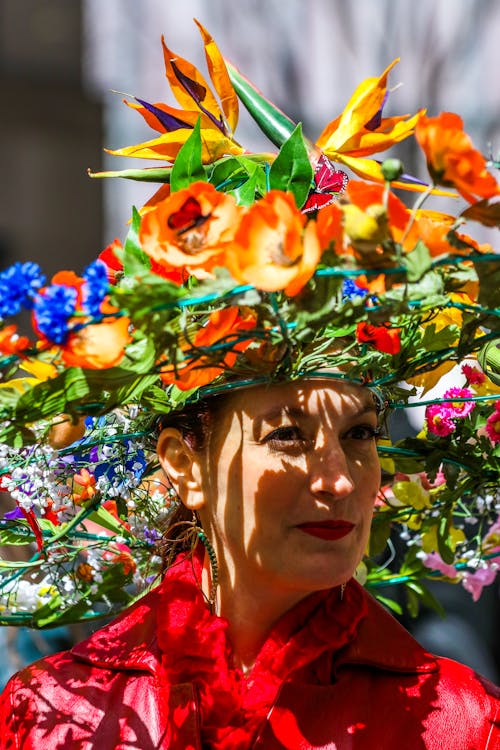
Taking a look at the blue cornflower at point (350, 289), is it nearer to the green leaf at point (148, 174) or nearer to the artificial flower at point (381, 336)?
the artificial flower at point (381, 336)

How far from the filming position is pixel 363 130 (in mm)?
1651

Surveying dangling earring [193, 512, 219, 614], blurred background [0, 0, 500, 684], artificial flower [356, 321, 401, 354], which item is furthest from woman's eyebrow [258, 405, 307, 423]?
blurred background [0, 0, 500, 684]

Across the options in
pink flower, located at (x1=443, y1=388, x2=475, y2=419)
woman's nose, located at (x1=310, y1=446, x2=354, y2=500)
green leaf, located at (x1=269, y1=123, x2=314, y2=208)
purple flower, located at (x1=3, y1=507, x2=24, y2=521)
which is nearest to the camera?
green leaf, located at (x1=269, y1=123, x2=314, y2=208)

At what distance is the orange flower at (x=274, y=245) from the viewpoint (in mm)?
1190

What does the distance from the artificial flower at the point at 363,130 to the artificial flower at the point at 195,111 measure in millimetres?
154

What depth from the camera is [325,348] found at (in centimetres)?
158

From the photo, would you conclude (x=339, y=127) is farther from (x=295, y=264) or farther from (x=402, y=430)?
(x=402, y=430)

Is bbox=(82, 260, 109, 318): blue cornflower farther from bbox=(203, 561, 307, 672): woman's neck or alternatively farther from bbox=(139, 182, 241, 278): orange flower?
bbox=(203, 561, 307, 672): woman's neck

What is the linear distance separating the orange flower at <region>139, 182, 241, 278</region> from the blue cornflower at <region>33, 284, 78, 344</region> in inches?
4.4

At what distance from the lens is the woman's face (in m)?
1.57

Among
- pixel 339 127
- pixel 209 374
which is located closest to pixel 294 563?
pixel 209 374

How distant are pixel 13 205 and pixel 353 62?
199cm

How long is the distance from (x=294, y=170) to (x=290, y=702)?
76 centimetres

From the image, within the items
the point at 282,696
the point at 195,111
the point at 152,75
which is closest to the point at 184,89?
the point at 195,111
